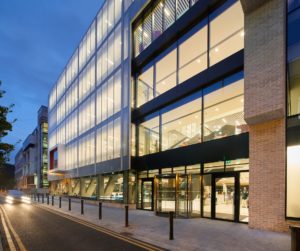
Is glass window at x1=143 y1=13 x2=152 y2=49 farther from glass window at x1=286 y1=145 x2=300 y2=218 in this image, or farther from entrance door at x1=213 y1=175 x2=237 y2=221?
glass window at x1=286 y1=145 x2=300 y2=218

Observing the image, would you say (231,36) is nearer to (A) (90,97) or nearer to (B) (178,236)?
(B) (178,236)

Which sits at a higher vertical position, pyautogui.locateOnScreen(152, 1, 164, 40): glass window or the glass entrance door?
pyautogui.locateOnScreen(152, 1, 164, 40): glass window

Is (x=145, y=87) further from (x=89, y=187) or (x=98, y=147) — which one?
(x=89, y=187)

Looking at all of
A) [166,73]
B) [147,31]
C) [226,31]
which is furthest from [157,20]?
[226,31]

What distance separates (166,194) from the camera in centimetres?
1711

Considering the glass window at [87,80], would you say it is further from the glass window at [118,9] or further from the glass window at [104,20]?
the glass window at [118,9]

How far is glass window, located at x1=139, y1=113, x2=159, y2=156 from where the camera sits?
68.8 feet

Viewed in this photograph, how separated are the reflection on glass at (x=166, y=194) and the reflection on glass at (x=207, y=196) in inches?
71.9

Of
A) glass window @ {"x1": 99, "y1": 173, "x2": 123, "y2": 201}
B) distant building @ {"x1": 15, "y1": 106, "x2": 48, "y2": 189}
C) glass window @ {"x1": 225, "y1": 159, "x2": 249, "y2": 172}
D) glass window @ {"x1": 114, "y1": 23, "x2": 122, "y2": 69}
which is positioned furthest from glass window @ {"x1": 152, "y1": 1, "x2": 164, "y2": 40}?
distant building @ {"x1": 15, "y1": 106, "x2": 48, "y2": 189}

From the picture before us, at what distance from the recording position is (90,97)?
108 feet

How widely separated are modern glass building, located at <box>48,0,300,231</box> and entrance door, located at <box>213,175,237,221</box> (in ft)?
0.16

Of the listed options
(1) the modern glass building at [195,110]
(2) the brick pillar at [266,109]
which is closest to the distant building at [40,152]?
(1) the modern glass building at [195,110]

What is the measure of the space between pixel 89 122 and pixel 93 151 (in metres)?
3.58

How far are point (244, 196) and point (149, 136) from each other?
9814 millimetres
